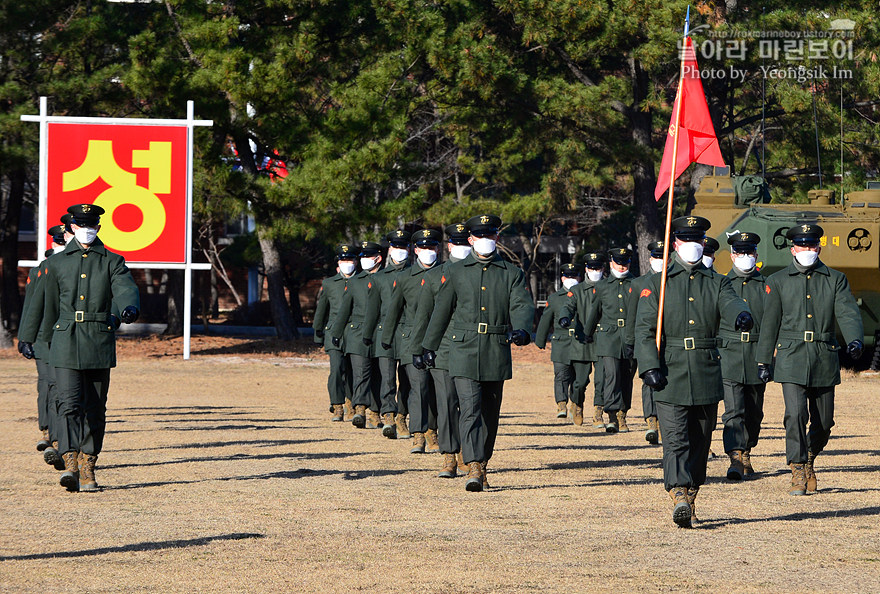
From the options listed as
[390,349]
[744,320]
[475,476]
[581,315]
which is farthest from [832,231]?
[744,320]

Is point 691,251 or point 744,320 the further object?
point 691,251

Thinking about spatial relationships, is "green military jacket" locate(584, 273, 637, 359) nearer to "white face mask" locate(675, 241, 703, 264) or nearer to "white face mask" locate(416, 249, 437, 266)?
"white face mask" locate(416, 249, 437, 266)

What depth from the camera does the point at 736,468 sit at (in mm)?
11969

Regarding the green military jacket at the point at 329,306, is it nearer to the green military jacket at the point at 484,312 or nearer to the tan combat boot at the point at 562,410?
the tan combat boot at the point at 562,410

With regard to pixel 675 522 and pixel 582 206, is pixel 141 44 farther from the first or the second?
pixel 675 522

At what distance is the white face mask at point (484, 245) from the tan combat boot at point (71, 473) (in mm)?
3529

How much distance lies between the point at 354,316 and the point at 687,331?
7308mm

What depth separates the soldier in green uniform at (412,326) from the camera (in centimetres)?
1340

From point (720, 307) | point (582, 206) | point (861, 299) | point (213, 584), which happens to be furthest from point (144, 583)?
point (582, 206)

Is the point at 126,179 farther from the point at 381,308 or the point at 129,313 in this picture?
the point at 129,313

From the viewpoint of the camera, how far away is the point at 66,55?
3162 centimetres

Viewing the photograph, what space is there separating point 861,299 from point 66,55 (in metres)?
18.3

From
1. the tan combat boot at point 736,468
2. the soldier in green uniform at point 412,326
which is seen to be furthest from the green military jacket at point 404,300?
the tan combat boot at point 736,468

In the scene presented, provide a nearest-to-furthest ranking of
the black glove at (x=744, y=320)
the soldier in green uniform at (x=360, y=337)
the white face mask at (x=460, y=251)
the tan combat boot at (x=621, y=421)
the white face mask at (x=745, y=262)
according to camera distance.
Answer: the black glove at (x=744, y=320)
the white face mask at (x=460, y=251)
the white face mask at (x=745, y=262)
the soldier in green uniform at (x=360, y=337)
the tan combat boot at (x=621, y=421)
